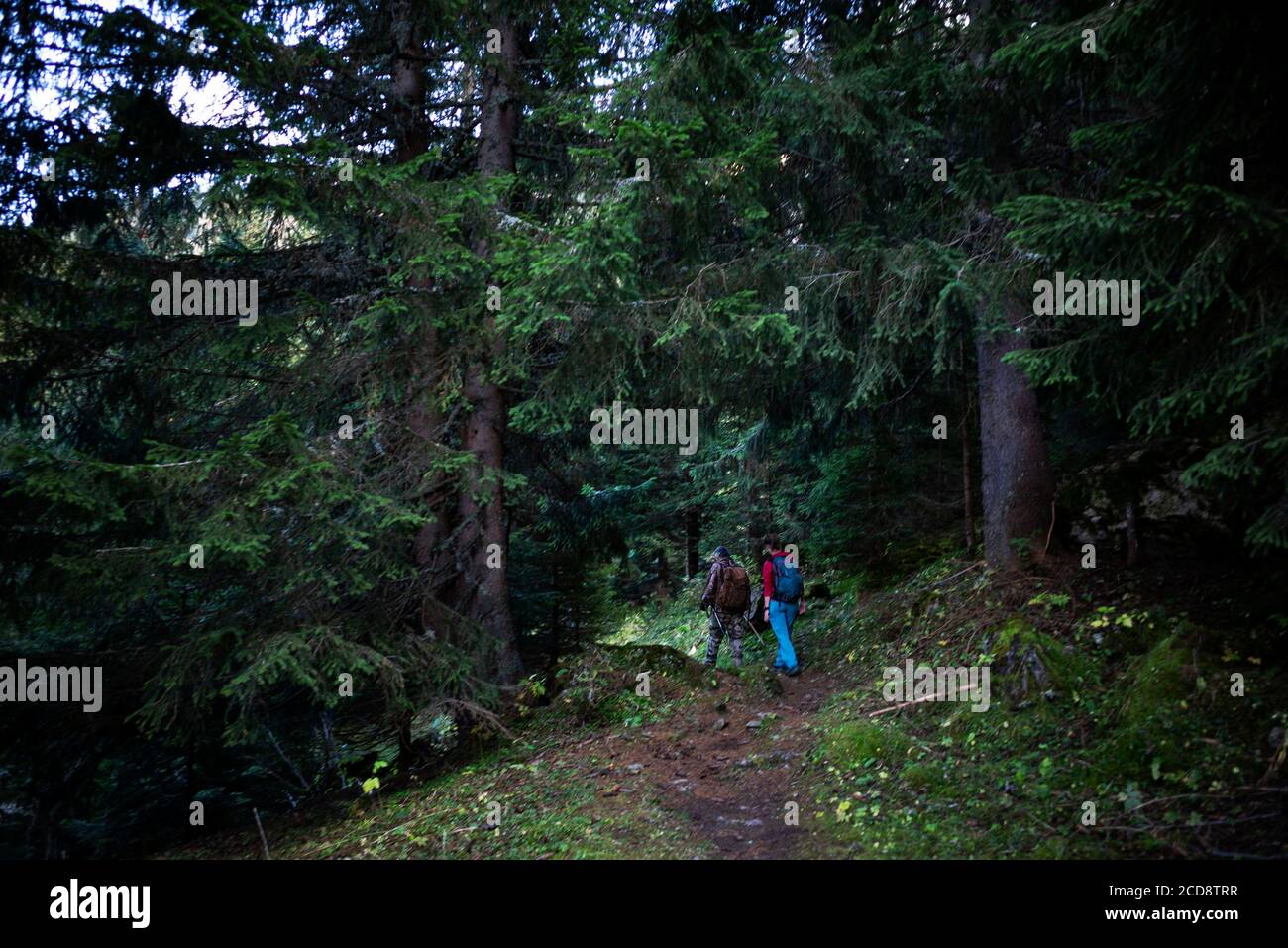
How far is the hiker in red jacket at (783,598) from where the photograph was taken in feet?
38.4

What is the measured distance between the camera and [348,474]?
808 cm

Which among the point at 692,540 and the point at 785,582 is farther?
the point at 692,540

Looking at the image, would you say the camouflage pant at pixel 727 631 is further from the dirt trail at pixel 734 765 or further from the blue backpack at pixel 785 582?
the dirt trail at pixel 734 765

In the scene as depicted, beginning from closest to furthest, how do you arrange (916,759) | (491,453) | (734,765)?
1. (916,759)
2. (734,765)
3. (491,453)

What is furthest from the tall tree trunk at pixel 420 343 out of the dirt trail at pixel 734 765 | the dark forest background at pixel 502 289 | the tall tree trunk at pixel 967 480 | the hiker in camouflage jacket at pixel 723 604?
the tall tree trunk at pixel 967 480

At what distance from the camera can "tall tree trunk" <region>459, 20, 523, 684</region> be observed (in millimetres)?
9703

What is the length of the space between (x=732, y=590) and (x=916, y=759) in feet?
16.1

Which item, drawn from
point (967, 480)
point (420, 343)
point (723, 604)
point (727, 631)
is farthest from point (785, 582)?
point (420, 343)

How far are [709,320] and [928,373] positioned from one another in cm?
621

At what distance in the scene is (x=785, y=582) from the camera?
11758mm

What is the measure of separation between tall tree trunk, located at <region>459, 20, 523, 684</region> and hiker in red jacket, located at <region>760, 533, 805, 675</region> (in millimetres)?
4301

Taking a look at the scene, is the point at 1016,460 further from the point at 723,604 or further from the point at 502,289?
the point at 502,289

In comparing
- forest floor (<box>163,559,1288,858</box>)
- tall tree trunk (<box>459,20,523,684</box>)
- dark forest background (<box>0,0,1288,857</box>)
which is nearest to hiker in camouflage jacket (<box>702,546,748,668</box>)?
forest floor (<box>163,559,1288,858</box>)
